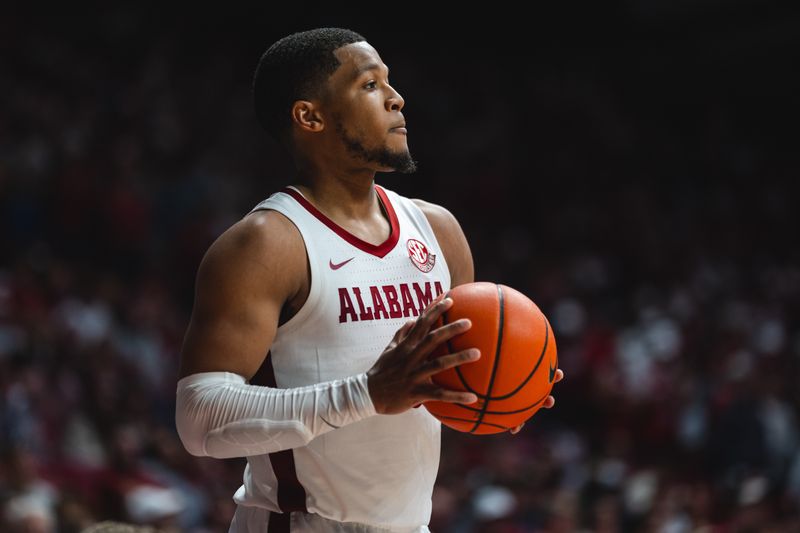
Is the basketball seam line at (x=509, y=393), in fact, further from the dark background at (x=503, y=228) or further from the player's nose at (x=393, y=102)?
the dark background at (x=503, y=228)

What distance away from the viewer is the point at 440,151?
41.8ft

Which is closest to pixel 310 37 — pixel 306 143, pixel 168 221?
pixel 306 143

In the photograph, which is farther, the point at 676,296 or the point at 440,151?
the point at 440,151

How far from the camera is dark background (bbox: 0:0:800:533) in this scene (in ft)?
23.3

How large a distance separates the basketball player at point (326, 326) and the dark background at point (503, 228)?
291cm

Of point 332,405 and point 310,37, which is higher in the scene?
point 310,37

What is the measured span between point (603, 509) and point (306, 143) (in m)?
4.90

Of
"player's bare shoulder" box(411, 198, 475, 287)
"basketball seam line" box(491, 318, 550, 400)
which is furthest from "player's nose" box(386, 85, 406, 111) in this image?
"basketball seam line" box(491, 318, 550, 400)

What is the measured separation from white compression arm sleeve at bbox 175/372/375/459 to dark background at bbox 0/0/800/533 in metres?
2.95

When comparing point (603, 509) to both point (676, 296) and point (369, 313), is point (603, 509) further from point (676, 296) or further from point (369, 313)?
point (369, 313)

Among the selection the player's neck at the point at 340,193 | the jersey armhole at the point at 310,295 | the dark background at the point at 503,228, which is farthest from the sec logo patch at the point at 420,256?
the dark background at the point at 503,228

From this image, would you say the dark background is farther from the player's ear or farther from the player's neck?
the player's ear

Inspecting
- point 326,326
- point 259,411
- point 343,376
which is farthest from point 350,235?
point 259,411

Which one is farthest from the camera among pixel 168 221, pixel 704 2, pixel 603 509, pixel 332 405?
pixel 704 2
